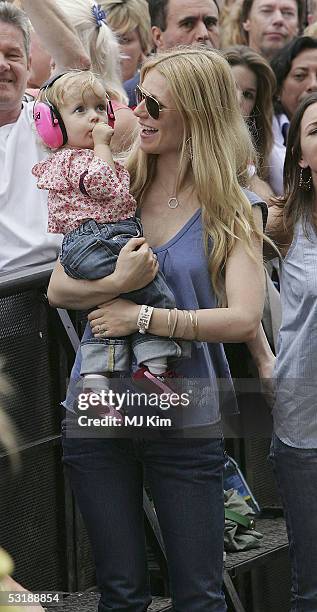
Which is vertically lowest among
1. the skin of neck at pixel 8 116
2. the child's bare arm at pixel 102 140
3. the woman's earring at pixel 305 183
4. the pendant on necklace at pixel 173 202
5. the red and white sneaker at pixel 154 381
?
the red and white sneaker at pixel 154 381

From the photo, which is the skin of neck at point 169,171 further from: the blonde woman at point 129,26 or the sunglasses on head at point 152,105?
the blonde woman at point 129,26

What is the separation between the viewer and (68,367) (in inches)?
167

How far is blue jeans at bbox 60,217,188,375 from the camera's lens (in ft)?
11.0

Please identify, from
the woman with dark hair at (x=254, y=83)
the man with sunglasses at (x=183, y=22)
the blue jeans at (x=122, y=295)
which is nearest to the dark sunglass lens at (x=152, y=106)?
the blue jeans at (x=122, y=295)

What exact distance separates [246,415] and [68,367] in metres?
0.72

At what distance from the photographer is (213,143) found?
354cm

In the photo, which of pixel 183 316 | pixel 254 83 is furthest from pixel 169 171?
pixel 254 83

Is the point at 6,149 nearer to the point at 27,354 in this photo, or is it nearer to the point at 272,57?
the point at 27,354

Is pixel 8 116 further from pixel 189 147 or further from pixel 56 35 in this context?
pixel 189 147

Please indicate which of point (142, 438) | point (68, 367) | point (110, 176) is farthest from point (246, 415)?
point (110, 176)

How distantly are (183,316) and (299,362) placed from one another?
0.55m

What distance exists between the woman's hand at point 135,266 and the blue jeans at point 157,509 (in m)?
0.45

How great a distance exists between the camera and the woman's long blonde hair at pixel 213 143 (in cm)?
346

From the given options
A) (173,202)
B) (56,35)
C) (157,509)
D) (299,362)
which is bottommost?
(157,509)
